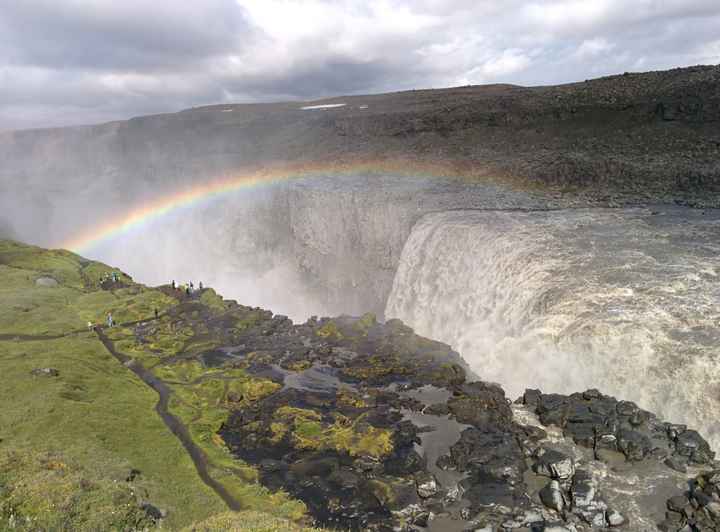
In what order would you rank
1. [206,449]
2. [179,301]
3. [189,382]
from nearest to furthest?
[206,449] → [189,382] → [179,301]

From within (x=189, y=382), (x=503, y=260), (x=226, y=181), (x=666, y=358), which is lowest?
(x=189, y=382)

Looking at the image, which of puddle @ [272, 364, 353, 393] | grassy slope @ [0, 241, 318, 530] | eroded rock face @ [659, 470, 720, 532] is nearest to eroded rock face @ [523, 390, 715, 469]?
eroded rock face @ [659, 470, 720, 532]

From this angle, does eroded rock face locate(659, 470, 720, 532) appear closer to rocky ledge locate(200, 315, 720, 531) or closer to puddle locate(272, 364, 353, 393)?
rocky ledge locate(200, 315, 720, 531)

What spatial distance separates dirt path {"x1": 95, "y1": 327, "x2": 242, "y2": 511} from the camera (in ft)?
89.0

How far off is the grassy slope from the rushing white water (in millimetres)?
18538

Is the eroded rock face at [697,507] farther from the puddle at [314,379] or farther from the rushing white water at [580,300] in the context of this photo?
the puddle at [314,379]

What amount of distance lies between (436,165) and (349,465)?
54191 mm

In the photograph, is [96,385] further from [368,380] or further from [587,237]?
[587,237]

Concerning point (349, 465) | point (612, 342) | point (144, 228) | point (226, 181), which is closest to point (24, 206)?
point (144, 228)

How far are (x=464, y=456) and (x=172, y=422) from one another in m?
20.7

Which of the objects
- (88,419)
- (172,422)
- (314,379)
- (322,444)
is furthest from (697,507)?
(88,419)

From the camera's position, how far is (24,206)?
Result: 137 m

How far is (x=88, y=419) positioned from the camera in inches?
1316

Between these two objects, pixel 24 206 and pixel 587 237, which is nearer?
pixel 587 237
